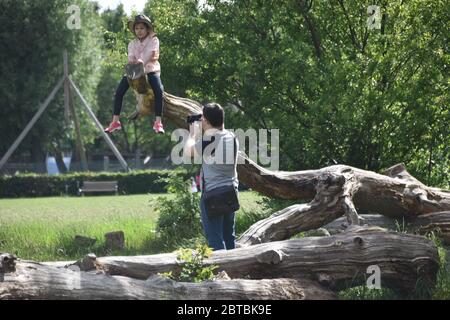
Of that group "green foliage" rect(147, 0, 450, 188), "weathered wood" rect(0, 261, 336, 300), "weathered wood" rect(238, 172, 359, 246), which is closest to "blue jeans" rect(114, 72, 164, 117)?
"weathered wood" rect(238, 172, 359, 246)

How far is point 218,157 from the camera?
26.4ft

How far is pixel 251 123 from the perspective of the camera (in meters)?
14.4

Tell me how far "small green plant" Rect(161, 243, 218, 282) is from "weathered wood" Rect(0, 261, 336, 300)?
0.29 metres

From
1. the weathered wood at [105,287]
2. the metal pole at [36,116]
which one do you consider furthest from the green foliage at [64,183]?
the weathered wood at [105,287]

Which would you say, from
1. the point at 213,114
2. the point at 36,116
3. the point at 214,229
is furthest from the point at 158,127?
the point at 36,116

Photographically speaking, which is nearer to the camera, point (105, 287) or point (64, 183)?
point (105, 287)

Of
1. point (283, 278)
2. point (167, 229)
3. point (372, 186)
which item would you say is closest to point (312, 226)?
point (372, 186)

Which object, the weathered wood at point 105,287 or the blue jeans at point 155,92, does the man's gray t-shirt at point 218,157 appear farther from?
the blue jeans at point 155,92

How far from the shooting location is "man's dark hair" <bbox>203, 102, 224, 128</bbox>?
808 centimetres

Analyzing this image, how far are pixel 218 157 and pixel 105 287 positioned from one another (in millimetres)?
1870

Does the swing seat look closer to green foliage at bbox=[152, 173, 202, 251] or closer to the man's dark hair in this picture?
the man's dark hair

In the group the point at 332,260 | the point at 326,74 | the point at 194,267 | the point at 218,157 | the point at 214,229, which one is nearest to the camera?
the point at 194,267

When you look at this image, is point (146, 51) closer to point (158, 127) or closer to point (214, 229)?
point (158, 127)

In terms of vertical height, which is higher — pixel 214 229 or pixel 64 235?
pixel 214 229
